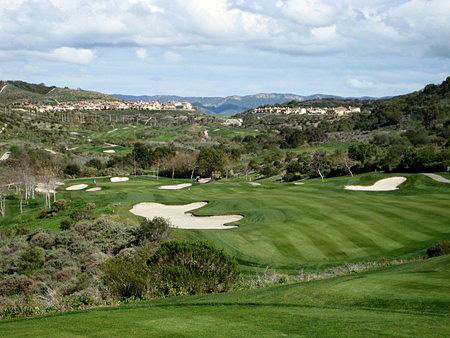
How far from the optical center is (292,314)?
10812 mm

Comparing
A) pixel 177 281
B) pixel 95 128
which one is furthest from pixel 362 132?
pixel 177 281

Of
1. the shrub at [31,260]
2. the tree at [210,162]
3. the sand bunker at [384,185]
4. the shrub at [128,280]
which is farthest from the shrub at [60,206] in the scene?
the tree at [210,162]

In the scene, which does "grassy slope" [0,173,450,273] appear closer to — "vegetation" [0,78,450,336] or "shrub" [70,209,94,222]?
"vegetation" [0,78,450,336]

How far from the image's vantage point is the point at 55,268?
23734mm

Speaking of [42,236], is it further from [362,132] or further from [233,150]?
[362,132]

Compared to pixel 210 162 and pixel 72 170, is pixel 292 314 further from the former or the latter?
pixel 72 170

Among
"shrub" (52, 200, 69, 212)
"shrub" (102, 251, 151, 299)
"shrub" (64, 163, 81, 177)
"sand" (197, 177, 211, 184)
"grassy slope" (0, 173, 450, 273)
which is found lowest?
"sand" (197, 177, 211, 184)

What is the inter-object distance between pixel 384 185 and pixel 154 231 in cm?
2325

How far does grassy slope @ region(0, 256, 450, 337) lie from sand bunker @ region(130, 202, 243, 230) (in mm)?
16258

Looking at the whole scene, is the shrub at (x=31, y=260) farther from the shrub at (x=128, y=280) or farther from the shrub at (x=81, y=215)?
the shrub at (x=128, y=280)

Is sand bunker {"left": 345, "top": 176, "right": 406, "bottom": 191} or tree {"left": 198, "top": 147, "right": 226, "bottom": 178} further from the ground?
sand bunker {"left": 345, "top": 176, "right": 406, "bottom": 191}

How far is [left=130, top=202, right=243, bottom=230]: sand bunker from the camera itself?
31000 millimetres

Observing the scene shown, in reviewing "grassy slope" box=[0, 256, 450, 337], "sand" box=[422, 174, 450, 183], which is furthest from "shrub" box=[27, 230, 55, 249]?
"sand" box=[422, 174, 450, 183]

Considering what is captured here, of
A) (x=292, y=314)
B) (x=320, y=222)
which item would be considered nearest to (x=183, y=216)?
(x=320, y=222)
